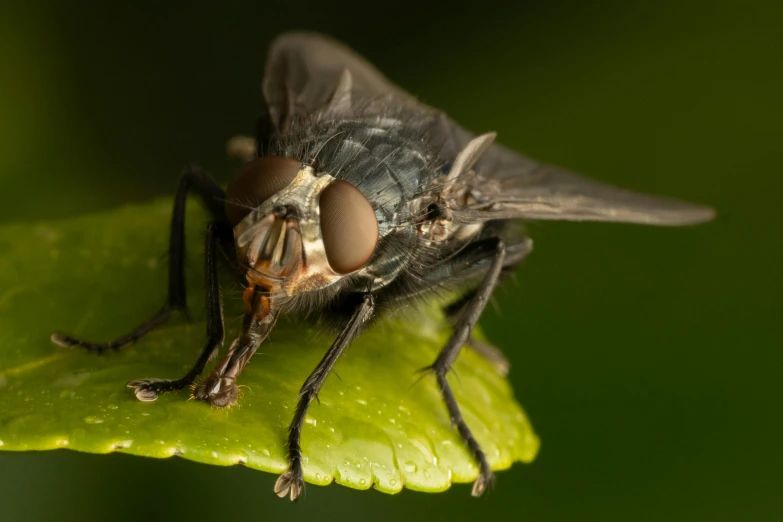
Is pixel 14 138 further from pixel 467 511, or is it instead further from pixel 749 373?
pixel 749 373

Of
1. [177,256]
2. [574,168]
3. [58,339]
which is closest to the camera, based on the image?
[58,339]

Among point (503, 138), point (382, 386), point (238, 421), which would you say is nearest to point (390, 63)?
point (503, 138)

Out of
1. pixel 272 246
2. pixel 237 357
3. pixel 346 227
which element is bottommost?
pixel 237 357

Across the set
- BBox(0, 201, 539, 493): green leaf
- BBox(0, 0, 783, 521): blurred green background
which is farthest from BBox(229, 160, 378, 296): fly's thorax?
BBox(0, 0, 783, 521): blurred green background

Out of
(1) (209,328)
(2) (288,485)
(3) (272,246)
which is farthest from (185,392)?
(3) (272,246)

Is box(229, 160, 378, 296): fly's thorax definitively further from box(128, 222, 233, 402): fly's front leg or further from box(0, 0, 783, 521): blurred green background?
box(0, 0, 783, 521): blurred green background

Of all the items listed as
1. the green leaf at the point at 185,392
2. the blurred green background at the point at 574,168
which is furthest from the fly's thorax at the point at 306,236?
the blurred green background at the point at 574,168

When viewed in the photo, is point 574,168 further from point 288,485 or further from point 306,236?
point 288,485
